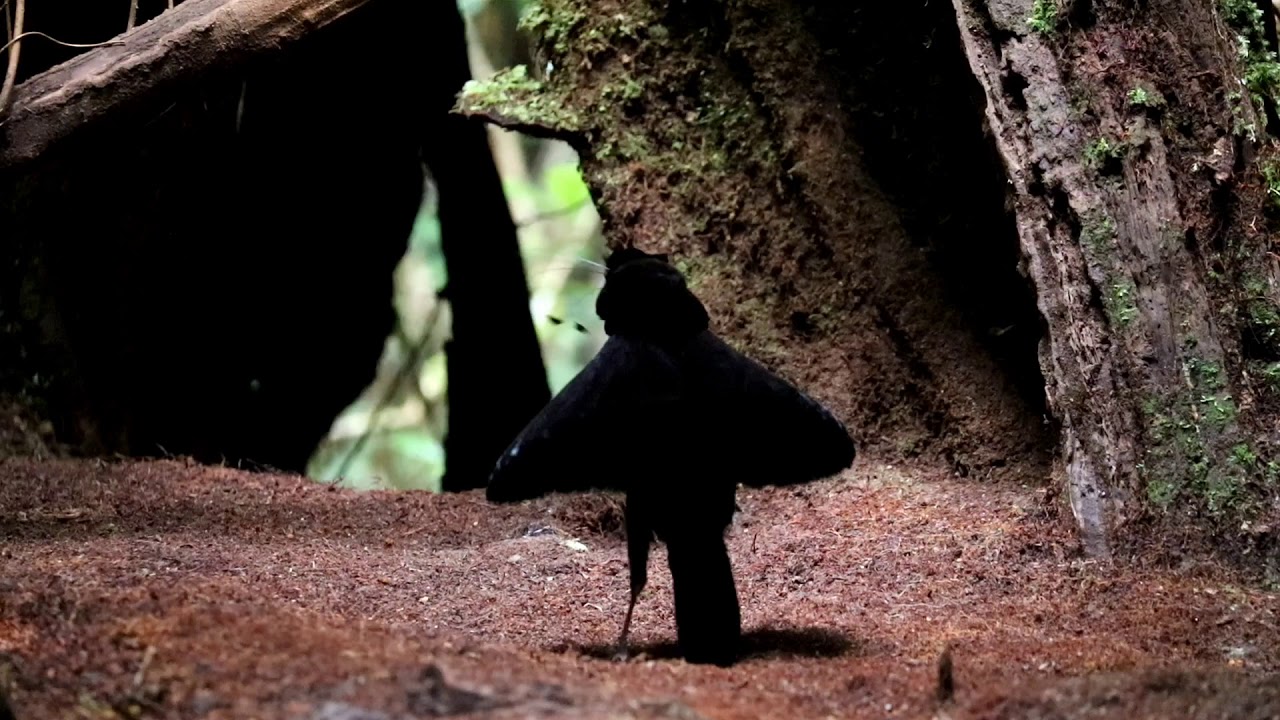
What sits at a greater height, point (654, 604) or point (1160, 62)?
point (1160, 62)

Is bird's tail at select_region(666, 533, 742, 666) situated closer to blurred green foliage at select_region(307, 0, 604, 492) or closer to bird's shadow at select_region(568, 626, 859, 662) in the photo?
bird's shadow at select_region(568, 626, 859, 662)

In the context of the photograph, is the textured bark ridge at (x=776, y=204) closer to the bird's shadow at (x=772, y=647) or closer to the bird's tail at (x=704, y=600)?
the bird's shadow at (x=772, y=647)

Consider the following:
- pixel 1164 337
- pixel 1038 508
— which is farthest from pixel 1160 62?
pixel 1038 508

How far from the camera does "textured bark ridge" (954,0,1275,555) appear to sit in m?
4.97

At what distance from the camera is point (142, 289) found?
8.68m

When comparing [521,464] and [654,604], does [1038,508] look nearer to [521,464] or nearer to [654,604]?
[654,604]

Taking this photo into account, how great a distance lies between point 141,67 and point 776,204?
3.10 meters

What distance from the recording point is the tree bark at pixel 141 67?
5.41 meters

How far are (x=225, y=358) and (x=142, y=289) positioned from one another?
1.80 meters

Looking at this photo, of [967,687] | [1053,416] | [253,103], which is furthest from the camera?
[253,103]

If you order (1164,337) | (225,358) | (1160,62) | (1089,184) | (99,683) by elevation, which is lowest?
(225,358)

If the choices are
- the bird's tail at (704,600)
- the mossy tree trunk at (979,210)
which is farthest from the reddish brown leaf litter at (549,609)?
the mossy tree trunk at (979,210)

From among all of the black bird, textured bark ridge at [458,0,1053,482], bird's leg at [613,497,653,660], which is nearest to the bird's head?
the black bird

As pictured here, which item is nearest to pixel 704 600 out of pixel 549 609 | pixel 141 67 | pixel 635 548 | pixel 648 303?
pixel 635 548
